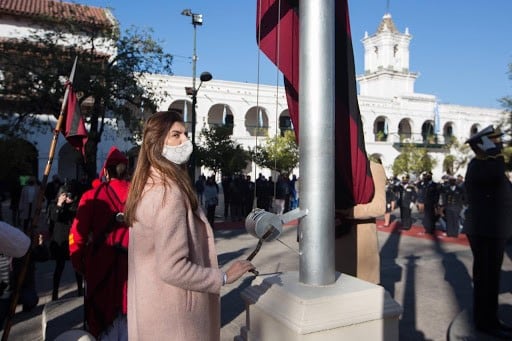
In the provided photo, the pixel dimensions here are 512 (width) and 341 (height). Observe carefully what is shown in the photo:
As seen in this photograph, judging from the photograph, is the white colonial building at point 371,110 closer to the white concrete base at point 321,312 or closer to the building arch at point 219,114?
the building arch at point 219,114

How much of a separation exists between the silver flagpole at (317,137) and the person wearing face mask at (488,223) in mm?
2818

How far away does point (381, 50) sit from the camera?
219 ft

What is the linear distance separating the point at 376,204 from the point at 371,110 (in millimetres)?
49381

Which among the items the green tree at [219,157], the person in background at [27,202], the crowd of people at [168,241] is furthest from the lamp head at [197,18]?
the crowd of people at [168,241]

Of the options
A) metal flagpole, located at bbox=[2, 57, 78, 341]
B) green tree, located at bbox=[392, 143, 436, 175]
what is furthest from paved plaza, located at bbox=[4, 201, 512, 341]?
green tree, located at bbox=[392, 143, 436, 175]

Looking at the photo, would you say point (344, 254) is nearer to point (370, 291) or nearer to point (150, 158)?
point (370, 291)

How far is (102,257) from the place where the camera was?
328 cm

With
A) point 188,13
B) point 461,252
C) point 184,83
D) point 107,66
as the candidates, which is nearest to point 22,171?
point 107,66

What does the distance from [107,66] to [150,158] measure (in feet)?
53.1

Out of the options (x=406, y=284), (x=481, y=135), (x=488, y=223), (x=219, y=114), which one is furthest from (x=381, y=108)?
(x=488, y=223)

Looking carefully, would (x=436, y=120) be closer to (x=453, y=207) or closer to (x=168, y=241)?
(x=453, y=207)

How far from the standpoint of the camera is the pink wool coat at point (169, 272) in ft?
6.31

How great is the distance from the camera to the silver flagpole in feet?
7.68

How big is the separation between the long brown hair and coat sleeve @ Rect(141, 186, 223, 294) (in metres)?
0.06
